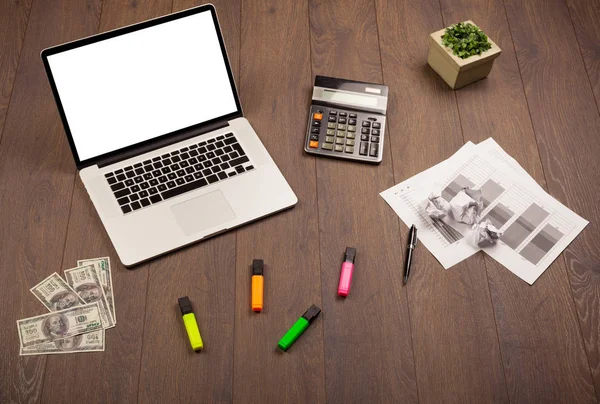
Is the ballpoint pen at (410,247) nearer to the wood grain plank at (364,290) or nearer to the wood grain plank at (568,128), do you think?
the wood grain plank at (364,290)

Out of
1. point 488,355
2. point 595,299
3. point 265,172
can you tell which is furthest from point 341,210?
point 595,299

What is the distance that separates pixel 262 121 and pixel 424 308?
0.59 metres

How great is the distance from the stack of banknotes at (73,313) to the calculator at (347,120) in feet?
1.77

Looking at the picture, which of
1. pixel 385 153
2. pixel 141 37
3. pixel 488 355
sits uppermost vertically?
pixel 141 37

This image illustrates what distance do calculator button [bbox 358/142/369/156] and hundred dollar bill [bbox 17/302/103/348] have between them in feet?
2.15

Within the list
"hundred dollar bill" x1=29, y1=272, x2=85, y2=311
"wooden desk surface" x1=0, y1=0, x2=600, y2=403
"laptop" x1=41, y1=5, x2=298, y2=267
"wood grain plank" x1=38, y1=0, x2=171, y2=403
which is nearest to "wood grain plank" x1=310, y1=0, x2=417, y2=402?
"wooden desk surface" x1=0, y1=0, x2=600, y2=403

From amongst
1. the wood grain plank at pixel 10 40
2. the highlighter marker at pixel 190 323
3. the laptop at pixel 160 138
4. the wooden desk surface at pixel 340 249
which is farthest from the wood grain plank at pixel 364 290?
the wood grain plank at pixel 10 40

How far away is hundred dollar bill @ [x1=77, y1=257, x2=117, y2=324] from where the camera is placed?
4.29 feet

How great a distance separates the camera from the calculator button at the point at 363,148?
1.49 m

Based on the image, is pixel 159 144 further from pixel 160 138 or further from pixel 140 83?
pixel 140 83

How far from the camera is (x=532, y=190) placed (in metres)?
1.46

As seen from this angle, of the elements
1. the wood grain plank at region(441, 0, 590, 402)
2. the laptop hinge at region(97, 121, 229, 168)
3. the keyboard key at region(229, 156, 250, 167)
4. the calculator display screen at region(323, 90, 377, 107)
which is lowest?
the wood grain plank at region(441, 0, 590, 402)

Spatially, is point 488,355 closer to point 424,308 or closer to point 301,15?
point 424,308

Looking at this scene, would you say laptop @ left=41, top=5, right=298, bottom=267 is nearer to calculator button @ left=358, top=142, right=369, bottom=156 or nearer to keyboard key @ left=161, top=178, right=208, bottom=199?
keyboard key @ left=161, top=178, right=208, bottom=199
